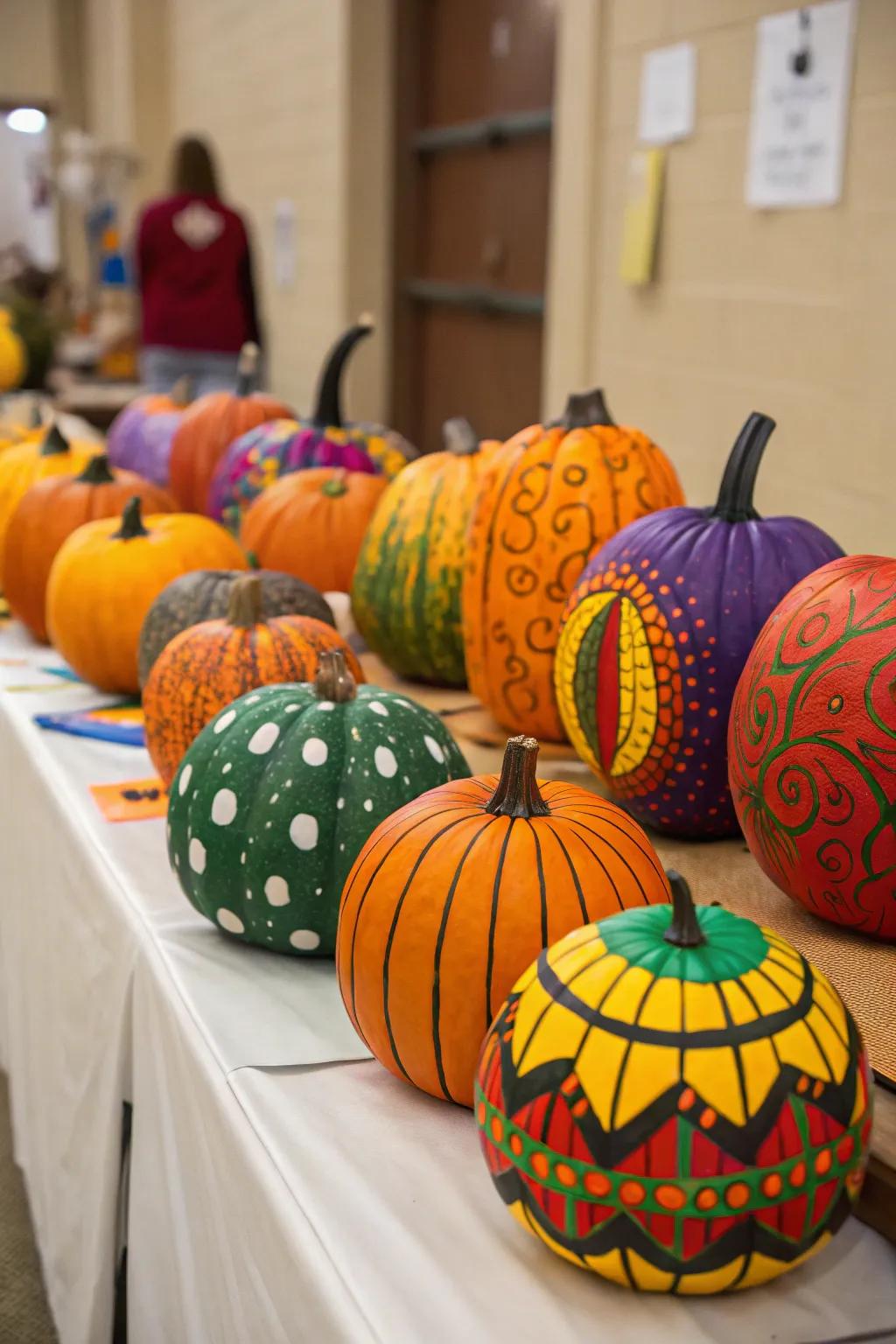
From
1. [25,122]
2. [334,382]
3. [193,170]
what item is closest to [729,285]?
[334,382]

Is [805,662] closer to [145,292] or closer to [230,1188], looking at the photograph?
[230,1188]

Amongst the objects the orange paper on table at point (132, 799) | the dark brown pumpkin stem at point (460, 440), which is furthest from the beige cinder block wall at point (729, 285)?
the orange paper on table at point (132, 799)

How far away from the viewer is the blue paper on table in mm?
1521

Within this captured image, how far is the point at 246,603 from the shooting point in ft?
4.16

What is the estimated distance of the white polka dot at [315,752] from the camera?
1.02 meters

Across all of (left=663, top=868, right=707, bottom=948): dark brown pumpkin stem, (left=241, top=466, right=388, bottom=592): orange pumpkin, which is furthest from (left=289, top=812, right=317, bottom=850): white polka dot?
(left=241, top=466, right=388, bottom=592): orange pumpkin

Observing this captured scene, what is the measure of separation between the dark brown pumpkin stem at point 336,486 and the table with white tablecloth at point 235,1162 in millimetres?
495

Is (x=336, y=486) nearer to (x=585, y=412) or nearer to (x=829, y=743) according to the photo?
(x=585, y=412)

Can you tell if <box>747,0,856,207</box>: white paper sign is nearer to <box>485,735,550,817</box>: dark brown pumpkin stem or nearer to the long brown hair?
<box>485,735,550,817</box>: dark brown pumpkin stem

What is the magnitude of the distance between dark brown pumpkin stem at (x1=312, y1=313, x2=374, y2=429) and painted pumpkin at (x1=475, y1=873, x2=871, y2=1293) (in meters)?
1.41

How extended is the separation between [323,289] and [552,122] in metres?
1.47

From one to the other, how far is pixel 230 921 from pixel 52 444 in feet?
4.24

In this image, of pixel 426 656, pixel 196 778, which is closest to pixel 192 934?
pixel 196 778

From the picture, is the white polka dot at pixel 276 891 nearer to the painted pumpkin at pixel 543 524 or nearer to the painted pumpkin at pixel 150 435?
the painted pumpkin at pixel 543 524
